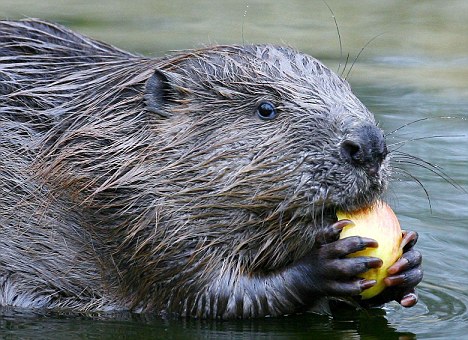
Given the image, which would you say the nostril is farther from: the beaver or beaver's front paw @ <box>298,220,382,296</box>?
beaver's front paw @ <box>298,220,382,296</box>

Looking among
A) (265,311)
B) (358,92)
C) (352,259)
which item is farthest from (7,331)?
(358,92)

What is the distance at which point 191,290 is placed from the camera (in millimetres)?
6344

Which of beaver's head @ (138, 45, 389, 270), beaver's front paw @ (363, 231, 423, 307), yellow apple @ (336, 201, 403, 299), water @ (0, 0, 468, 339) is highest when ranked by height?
beaver's head @ (138, 45, 389, 270)

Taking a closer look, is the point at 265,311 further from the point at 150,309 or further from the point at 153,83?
the point at 153,83

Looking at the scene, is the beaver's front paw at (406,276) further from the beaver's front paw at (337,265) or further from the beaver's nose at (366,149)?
the beaver's nose at (366,149)

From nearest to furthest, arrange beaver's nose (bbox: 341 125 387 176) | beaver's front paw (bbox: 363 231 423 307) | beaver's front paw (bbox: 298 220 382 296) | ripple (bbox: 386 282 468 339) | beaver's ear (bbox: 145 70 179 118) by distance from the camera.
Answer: beaver's nose (bbox: 341 125 387 176) < beaver's front paw (bbox: 298 220 382 296) < beaver's front paw (bbox: 363 231 423 307) < ripple (bbox: 386 282 468 339) < beaver's ear (bbox: 145 70 179 118)

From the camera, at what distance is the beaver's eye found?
6.29m

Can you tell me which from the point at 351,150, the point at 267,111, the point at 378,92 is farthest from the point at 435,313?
the point at 378,92

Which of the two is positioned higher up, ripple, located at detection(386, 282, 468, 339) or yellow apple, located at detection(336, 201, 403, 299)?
yellow apple, located at detection(336, 201, 403, 299)

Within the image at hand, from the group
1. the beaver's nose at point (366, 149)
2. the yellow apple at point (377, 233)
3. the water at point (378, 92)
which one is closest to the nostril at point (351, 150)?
the beaver's nose at point (366, 149)

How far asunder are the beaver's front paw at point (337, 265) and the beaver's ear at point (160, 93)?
94 cm

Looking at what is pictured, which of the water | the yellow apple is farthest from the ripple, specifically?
the yellow apple

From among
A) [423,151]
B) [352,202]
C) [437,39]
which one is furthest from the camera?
[437,39]

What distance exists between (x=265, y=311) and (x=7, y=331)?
1122mm
